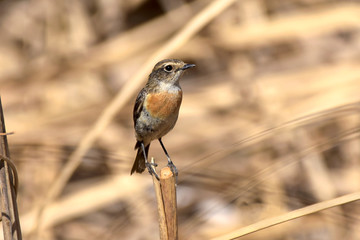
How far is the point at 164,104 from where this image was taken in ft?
9.92

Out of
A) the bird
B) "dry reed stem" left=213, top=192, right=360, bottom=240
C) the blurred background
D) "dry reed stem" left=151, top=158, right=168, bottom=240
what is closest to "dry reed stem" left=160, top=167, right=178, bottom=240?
"dry reed stem" left=151, top=158, right=168, bottom=240

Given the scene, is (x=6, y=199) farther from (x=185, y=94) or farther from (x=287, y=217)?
(x=185, y=94)

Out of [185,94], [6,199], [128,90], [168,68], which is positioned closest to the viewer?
[6,199]

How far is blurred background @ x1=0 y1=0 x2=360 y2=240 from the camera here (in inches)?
182

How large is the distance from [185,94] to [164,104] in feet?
8.76

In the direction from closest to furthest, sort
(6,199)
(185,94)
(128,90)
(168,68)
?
(6,199) → (128,90) → (168,68) → (185,94)

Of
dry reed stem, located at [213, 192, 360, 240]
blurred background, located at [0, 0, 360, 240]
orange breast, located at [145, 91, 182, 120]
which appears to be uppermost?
blurred background, located at [0, 0, 360, 240]

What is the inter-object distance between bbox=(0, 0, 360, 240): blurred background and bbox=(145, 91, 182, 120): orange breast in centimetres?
127

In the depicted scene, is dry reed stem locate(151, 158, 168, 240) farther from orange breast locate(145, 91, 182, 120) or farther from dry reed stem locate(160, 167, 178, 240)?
orange breast locate(145, 91, 182, 120)

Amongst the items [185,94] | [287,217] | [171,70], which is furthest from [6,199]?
[185,94]

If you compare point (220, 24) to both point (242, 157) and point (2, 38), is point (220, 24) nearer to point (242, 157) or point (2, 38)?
point (242, 157)

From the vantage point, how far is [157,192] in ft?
6.14

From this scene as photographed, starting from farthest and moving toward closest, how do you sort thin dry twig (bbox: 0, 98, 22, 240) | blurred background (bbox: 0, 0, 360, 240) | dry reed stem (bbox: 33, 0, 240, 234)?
1. blurred background (bbox: 0, 0, 360, 240)
2. dry reed stem (bbox: 33, 0, 240, 234)
3. thin dry twig (bbox: 0, 98, 22, 240)

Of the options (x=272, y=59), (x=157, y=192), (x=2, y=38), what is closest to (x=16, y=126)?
(x=2, y=38)
